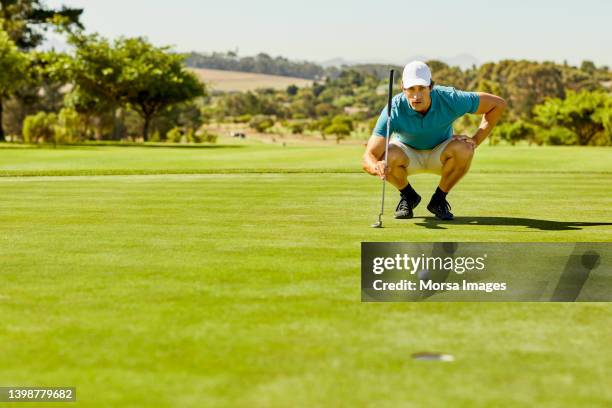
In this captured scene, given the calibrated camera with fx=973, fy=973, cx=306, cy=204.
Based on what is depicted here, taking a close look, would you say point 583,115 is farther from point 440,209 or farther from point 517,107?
point 440,209

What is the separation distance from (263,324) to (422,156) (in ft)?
22.5

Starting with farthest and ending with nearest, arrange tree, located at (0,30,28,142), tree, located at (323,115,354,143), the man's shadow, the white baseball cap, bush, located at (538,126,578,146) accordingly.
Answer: tree, located at (323,115,354,143), bush, located at (538,126,578,146), tree, located at (0,30,28,142), the white baseball cap, the man's shadow

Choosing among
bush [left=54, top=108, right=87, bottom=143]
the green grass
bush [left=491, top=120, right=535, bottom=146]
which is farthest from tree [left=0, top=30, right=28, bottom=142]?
the green grass

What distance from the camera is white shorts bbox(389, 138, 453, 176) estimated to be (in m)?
11.8

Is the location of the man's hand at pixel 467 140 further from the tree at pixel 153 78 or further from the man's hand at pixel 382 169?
the tree at pixel 153 78

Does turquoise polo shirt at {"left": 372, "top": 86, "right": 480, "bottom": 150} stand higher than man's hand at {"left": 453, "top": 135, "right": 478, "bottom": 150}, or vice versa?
turquoise polo shirt at {"left": 372, "top": 86, "right": 480, "bottom": 150}

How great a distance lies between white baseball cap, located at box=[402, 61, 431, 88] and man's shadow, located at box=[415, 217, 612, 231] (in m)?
1.57

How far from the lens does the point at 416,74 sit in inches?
422

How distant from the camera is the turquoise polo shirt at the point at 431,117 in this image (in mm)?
11141

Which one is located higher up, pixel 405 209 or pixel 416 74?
pixel 416 74

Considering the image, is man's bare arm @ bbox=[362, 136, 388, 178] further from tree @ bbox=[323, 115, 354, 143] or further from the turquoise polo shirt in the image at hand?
tree @ bbox=[323, 115, 354, 143]

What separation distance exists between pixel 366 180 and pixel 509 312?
1557 cm

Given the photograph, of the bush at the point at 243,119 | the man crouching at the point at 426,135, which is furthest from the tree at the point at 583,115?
the bush at the point at 243,119

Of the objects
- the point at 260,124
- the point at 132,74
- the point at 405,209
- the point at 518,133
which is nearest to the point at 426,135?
the point at 405,209
